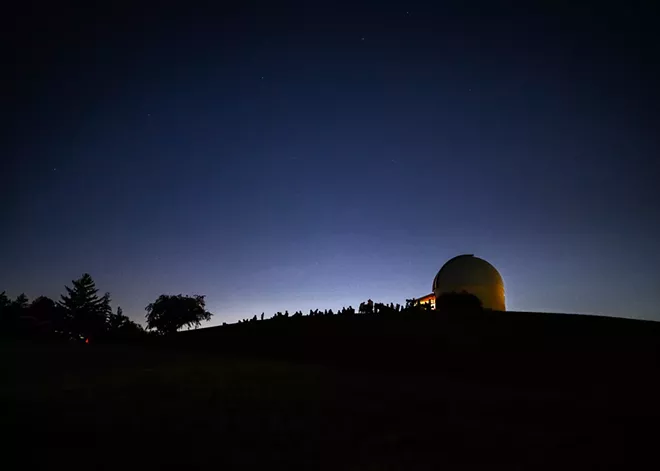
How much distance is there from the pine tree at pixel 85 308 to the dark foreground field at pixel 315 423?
58.9 metres

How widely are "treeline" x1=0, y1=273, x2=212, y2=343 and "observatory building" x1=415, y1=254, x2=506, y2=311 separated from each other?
30.2 metres

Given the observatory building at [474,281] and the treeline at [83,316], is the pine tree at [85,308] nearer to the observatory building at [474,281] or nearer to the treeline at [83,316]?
the treeline at [83,316]

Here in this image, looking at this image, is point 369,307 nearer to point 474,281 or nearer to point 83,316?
point 474,281

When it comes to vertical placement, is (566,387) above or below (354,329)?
below

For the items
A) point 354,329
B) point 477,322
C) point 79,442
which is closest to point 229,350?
point 354,329

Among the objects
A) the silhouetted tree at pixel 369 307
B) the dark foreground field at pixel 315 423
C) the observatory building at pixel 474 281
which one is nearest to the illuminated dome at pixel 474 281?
the observatory building at pixel 474 281

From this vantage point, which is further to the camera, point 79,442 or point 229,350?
point 229,350

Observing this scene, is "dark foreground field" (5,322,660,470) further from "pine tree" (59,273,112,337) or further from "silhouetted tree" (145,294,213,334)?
"pine tree" (59,273,112,337)

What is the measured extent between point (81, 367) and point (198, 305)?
38.3 m

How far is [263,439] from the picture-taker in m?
5.36

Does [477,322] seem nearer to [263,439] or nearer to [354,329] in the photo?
[354,329]

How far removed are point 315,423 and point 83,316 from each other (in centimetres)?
6942

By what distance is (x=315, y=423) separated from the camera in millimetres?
6141

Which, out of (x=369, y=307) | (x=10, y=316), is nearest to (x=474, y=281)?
(x=369, y=307)
